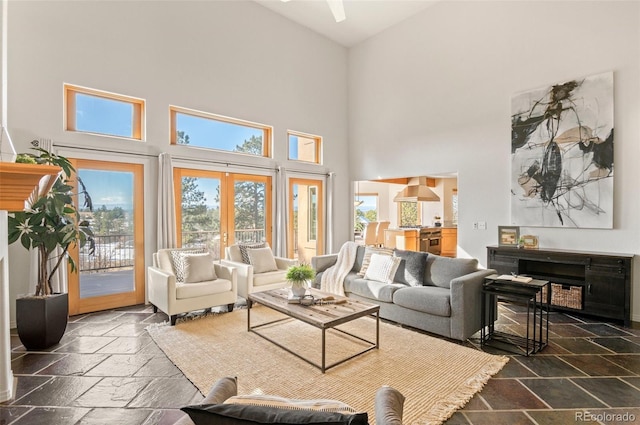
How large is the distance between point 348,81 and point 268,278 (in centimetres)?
535

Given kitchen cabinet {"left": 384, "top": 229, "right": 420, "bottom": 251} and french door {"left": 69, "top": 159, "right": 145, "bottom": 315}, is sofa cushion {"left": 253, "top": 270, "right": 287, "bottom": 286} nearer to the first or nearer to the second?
french door {"left": 69, "top": 159, "right": 145, "bottom": 315}

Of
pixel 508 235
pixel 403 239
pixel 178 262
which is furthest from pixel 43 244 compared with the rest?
pixel 403 239

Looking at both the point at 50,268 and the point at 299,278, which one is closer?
the point at 299,278

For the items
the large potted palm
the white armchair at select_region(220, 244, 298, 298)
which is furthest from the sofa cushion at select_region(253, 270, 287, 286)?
the large potted palm

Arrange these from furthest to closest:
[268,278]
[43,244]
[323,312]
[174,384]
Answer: [268,278]
[43,244]
[323,312]
[174,384]

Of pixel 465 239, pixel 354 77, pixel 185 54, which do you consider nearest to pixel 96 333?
pixel 185 54

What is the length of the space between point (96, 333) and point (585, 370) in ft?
16.2

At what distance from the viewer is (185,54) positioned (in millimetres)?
5297

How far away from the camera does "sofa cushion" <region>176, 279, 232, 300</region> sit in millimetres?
3990

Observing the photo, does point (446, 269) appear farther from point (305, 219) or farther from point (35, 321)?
point (35, 321)

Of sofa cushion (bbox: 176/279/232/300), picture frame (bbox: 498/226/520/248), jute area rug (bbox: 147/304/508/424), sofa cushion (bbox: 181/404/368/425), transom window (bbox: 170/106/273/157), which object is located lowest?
jute area rug (bbox: 147/304/508/424)

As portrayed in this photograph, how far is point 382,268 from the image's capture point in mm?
4406

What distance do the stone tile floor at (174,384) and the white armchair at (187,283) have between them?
490 millimetres

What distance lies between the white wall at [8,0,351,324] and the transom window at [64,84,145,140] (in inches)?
5.7
